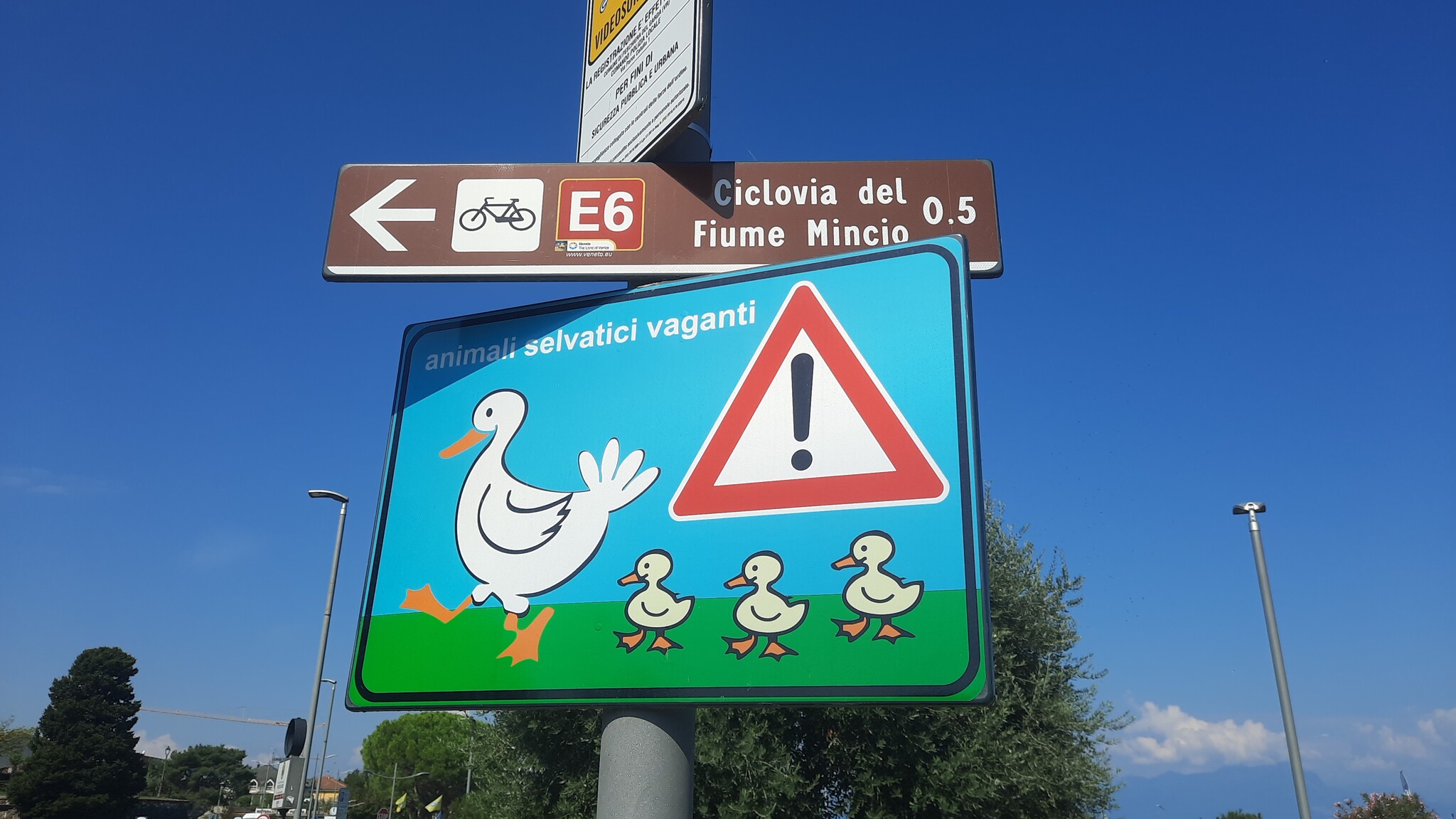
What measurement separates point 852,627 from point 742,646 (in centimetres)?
38

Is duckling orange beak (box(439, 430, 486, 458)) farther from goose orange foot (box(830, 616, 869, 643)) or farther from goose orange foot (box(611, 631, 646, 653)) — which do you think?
goose orange foot (box(830, 616, 869, 643))

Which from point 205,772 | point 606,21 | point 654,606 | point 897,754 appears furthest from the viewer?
point 205,772

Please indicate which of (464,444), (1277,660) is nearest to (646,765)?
(464,444)

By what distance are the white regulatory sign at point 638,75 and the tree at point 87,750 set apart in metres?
58.4

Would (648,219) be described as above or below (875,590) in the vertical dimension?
above

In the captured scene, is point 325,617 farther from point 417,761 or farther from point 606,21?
point 417,761

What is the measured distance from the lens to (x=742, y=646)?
10.0 ft

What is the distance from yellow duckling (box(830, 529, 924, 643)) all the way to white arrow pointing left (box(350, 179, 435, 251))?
2425 millimetres

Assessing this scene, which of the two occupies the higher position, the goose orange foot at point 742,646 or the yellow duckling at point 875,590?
the yellow duckling at point 875,590

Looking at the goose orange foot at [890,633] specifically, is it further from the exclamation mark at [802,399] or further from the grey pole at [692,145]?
the grey pole at [692,145]

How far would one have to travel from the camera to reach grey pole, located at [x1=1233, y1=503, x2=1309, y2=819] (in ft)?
43.3

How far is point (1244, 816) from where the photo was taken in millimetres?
55438

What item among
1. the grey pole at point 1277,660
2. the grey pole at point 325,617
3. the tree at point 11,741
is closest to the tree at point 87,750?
the tree at point 11,741

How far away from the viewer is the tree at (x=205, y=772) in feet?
295
